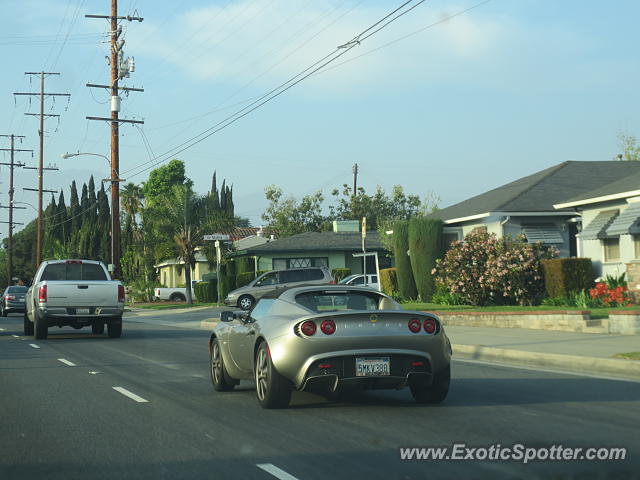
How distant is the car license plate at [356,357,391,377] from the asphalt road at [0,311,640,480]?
17.3 inches

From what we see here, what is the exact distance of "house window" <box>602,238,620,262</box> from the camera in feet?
91.6

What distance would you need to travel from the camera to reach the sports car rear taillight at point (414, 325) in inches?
385

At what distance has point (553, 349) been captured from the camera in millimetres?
16234

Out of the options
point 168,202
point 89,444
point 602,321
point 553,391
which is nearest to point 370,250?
point 168,202

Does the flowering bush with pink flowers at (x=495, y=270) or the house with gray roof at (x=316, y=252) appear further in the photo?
the house with gray roof at (x=316, y=252)

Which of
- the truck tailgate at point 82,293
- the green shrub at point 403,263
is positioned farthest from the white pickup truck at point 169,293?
the truck tailgate at point 82,293

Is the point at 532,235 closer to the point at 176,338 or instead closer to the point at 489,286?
the point at 489,286

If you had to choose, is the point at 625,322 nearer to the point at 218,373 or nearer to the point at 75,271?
the point at 218,373

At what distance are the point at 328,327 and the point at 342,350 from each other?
29cm

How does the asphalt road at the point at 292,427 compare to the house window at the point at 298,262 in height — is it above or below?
below

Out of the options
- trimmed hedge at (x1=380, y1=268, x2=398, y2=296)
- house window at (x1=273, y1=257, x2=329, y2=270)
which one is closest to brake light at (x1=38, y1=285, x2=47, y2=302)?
trimmed hedge at (x1=380, y1=268, x2=398, y2=296)

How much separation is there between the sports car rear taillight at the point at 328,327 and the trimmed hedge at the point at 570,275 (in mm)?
18349

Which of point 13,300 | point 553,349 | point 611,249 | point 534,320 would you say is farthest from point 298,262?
point 553,349

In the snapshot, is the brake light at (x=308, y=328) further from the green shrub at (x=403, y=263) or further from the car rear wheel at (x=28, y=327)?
the green shrub at (x=403, y=263)
